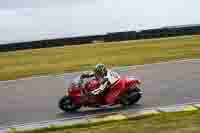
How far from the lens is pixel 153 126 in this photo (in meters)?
8.92

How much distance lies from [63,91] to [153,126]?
7142 mm

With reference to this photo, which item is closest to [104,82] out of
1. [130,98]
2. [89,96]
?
[89,96]

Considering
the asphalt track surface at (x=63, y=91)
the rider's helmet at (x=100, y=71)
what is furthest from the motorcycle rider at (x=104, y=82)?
the asphalt track surface at (x=63, y=91)

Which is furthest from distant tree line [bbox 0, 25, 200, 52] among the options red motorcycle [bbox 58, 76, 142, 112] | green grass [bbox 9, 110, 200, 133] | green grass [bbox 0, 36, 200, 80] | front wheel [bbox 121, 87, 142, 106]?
green grass [bbox 9, 110, 200, 133]

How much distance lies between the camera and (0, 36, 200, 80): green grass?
21889mm

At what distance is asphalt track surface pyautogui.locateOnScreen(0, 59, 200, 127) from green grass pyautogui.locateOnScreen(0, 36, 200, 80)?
209cm

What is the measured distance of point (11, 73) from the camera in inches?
849

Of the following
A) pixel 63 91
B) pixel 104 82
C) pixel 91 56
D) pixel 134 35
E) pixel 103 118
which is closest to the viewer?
pixel 103 118

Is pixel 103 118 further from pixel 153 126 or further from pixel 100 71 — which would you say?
pixel 153 126

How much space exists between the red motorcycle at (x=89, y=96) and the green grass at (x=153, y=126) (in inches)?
94.6

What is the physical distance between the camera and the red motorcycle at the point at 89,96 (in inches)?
500

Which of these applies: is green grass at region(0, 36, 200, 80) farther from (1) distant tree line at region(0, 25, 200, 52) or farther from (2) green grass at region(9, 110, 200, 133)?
(2) green grass at region(9, 110, 200, 133)

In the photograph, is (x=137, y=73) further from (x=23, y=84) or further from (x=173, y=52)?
(x=173, y=52)

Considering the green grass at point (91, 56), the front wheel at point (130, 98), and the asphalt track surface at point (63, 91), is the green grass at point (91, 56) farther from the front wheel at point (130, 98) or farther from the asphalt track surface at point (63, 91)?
the front wheel at point (130, 98)
